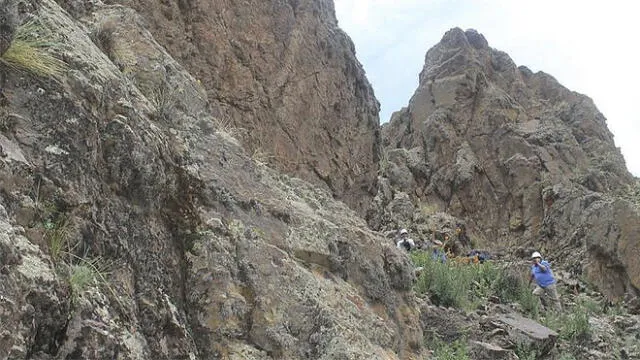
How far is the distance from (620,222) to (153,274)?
1488 centimetres

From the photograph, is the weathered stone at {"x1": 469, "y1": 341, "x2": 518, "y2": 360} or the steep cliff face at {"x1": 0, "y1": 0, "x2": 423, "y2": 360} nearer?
the steep cliff face at {"x1": 0, "y1": 0, "x2": 423, "y2": 360}

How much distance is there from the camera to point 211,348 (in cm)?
351

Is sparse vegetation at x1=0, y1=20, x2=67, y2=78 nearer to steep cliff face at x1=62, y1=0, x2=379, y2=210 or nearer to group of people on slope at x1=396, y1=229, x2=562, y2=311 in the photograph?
steep cliff face at x1=62, y1=0, x2=379, y2=210

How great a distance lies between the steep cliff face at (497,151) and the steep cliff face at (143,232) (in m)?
17.2

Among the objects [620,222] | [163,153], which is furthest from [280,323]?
[620,222]

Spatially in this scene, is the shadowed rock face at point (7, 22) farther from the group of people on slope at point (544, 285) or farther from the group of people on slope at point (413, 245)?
the group of people on slope at point (544, 285)

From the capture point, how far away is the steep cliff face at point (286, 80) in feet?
24.6

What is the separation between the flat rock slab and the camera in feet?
29.8

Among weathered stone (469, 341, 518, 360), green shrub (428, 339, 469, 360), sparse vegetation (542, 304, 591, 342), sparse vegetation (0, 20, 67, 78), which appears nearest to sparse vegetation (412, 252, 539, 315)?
sparse vegetation (542, 304, 591, 342)

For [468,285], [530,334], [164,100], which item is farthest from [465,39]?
[164,100]

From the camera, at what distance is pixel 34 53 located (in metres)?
3.35

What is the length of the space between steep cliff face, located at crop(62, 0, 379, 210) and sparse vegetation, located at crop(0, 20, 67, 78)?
3244 millimetres

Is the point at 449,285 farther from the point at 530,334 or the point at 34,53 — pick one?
the point at 34,53

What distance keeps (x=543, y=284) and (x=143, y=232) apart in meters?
10.6
